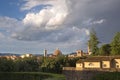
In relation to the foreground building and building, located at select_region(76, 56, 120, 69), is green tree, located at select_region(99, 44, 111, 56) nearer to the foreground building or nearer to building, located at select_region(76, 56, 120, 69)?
the foreground building

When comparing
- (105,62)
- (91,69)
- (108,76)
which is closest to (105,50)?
(105,62)

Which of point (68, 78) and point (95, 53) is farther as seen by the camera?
point (95, 53)

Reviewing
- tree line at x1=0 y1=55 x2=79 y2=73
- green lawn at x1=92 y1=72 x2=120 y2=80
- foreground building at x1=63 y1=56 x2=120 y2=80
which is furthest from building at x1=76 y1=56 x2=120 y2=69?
tree line at x1=0 y1=55 x2=79 y2=73

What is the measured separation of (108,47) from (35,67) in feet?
142

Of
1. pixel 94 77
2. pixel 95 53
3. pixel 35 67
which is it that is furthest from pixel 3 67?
pixel 94 77

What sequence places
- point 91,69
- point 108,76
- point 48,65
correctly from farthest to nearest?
1. point 48,65
2. point 91,69
3. point 108,76

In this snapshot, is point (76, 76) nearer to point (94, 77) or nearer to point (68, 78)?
point (68, 78)

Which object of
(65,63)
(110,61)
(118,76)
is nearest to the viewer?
(118,76)

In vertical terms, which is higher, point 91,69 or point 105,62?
point 105,62

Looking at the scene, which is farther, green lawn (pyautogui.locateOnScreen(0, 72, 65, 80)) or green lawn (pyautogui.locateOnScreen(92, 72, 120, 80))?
green lawn (pyautogui.locateOnScreen(0, 72, 65, 80))

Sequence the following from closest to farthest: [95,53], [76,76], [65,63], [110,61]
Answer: [76,76]
[110,61]
[95,53]
[65,63]

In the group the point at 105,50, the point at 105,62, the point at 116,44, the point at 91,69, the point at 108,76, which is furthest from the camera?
the point at 105,50

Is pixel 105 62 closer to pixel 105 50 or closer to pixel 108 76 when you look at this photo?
pixel 108 76

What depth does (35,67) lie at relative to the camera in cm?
12569
